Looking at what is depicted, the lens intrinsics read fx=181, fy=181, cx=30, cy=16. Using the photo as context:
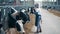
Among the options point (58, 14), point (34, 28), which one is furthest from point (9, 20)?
point (58, 14)

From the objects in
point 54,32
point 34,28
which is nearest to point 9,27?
point 34,28

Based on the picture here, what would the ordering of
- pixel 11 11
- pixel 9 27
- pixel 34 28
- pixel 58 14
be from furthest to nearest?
1. pixel 58 14
2. pixel 34 28
3. pixel 11 11
4. pixel 9 27

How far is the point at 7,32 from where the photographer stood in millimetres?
1337

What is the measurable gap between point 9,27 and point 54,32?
6.11 feet

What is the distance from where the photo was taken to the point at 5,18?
1.36 metres

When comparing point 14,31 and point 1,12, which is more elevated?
point 1,12

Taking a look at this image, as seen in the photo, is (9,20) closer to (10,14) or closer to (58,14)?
(10,14)

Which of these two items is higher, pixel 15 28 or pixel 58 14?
pixel 15 28

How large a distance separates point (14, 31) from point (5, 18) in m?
0.16

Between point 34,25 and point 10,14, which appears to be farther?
point 34,25

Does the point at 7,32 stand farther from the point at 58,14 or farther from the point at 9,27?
the point at 58,14

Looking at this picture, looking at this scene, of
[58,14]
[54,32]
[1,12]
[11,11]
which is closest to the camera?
[1,12]

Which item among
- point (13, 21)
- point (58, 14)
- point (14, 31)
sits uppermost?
point (13, 21)

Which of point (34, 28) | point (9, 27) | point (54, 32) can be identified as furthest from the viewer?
point (54, 32)
